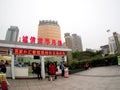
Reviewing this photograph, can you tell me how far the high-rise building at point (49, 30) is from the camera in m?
89.9

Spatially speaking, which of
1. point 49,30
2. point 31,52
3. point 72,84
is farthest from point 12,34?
Result: point 72,84

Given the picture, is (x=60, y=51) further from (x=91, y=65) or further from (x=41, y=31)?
(x=41, y=31)

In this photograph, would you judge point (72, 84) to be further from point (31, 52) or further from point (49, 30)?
point (49, 30)

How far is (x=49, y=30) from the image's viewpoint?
3553 inches

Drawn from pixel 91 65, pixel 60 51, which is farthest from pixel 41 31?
pixel 60 51

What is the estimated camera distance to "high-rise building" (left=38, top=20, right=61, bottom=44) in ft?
295

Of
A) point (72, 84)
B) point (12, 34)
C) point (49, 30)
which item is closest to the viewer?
point (72, 84)

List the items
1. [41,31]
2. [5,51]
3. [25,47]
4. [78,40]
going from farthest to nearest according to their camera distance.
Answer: [78,40] < [41,31] < [25,47] < [5,51]

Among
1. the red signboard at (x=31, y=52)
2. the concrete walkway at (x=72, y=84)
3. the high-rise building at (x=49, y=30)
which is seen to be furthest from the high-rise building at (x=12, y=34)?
the concrete walkway at (x=72, y=84)

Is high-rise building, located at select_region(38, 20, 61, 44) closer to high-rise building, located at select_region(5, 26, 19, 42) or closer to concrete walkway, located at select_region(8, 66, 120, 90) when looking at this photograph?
high-rise building, located at select_region(5, 26, 19, 42)

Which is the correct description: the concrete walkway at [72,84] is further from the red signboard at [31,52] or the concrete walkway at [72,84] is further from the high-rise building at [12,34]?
the high-rise building at [12,34]

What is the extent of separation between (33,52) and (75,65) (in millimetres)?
12818

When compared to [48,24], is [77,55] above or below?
below

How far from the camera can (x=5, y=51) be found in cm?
1423
